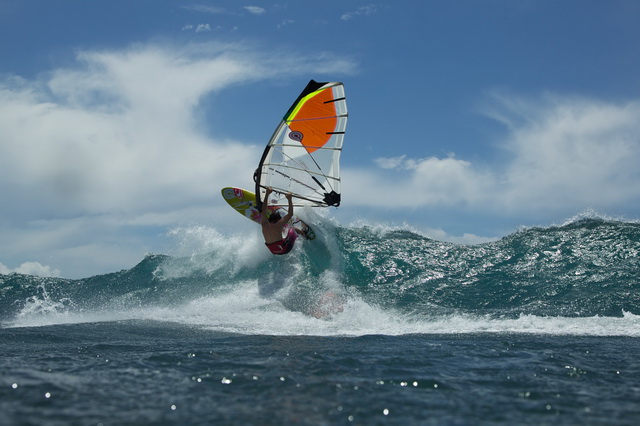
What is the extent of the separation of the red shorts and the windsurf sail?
3.85 ft

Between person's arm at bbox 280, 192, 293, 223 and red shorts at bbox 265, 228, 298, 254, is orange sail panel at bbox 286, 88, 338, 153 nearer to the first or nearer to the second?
person's arm at bbox 280, 192, 293, 223

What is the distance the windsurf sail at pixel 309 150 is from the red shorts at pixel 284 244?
1.17 m

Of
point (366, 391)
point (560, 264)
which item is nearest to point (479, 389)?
point (366, 391)

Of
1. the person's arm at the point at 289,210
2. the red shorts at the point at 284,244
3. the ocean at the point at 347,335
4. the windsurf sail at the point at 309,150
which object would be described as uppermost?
the windsurf sail at the point at 309,150

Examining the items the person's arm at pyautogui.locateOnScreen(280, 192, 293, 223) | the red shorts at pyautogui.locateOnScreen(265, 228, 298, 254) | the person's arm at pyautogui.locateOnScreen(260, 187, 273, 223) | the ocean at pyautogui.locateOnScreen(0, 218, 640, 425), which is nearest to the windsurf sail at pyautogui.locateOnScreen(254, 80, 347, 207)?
the person's arm at pyautogui.locateOnScreen(260, 187, 273, 223)

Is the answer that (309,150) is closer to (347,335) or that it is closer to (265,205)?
(265,205)

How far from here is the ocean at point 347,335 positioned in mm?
A: 3803

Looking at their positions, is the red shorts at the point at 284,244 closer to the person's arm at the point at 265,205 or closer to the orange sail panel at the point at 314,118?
the person's arm at the point at 265,205

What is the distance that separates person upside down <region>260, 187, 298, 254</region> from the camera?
11409 mm

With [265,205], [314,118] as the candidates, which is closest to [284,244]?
[265,205]

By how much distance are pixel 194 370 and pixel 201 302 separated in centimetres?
728

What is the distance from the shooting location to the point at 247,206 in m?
13.5

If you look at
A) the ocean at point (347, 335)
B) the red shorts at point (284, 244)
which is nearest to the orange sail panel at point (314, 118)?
the red shorts at point (284, 244)

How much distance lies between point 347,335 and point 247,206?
265 inches
